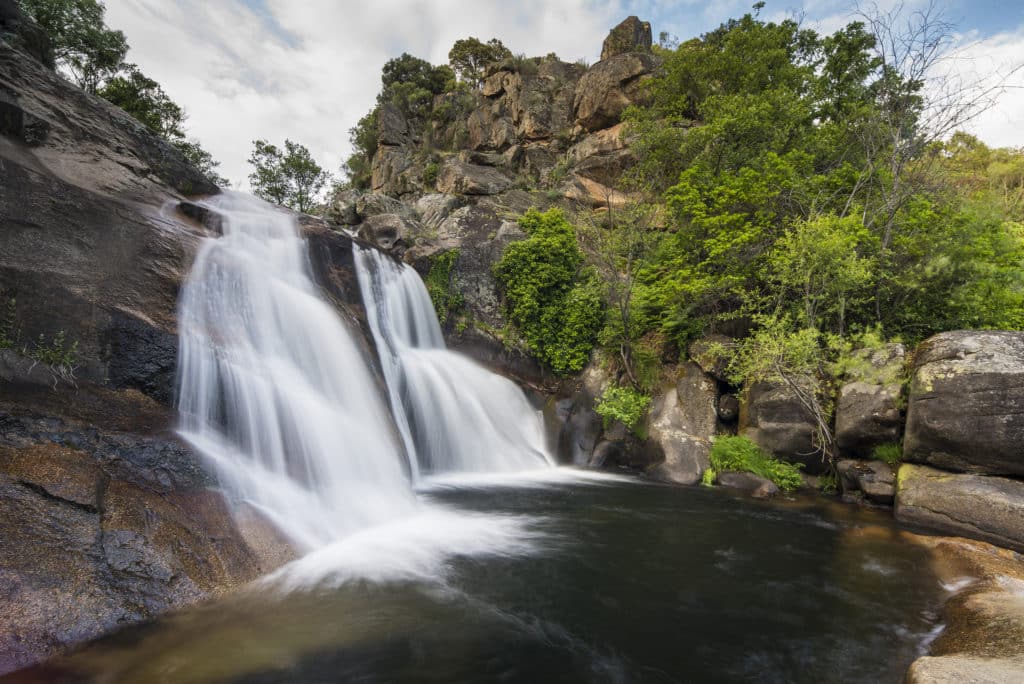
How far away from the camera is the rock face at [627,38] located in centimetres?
2722

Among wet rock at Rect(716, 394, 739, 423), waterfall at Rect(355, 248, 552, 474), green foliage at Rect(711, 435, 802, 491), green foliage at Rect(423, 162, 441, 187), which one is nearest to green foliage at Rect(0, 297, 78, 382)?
waterfall at Rect(355, 248, 552, 474)

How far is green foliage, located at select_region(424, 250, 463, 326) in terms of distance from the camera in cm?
1473

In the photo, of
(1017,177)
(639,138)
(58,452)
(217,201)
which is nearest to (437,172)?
(639,138)

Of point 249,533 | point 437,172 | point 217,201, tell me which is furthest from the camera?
point 437,172

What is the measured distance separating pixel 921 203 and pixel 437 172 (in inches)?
877

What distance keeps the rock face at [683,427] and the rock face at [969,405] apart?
402cm

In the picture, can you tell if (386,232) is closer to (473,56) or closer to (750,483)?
(750,483)

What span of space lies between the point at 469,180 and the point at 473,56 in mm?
17917

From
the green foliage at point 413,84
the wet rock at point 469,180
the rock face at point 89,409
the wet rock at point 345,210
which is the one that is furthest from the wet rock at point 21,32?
the green foliage at point 413,84

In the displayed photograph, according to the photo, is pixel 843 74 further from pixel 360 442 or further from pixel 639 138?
pixel 360 442

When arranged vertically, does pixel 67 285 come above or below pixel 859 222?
below

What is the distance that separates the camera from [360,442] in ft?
25.8

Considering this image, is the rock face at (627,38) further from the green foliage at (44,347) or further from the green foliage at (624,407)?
the green foliage at (44,347)

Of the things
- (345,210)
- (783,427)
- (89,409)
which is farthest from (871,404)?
(345,210)
